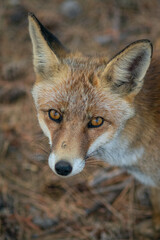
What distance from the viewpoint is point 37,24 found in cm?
242

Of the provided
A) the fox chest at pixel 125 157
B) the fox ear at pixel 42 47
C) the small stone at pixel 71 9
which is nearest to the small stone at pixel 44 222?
the fox chest at pixel 125 157

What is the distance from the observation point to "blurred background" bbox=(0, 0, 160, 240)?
3.42 metres

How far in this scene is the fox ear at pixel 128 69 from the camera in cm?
231

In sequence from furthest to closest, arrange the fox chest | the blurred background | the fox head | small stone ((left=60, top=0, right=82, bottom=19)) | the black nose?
small stone ((left=60, top=0, right=82, bottom=19)) < the blurred background < the fox chest < the fox head < the black nose

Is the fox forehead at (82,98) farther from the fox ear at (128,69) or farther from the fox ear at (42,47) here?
the fox ear at (42,47)

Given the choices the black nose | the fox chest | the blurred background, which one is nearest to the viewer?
the black nose

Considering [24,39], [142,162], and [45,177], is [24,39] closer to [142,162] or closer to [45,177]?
[45,177]

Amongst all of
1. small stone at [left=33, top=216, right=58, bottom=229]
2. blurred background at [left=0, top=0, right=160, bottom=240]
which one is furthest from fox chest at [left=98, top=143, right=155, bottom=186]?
small stone at [left=33, top=216, right=58, bottom=229]

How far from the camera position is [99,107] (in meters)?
2.49

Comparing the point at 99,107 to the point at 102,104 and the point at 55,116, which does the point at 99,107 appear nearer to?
the point at 102,104

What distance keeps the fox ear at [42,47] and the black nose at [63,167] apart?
3.43ft

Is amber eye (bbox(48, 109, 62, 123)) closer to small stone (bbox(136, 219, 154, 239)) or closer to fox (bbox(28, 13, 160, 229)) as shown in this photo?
fox (bbox(28, 13, 160, 229))

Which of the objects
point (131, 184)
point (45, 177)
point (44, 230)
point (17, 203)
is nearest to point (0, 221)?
point (17, 203)

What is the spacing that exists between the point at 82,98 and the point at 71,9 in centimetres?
395
